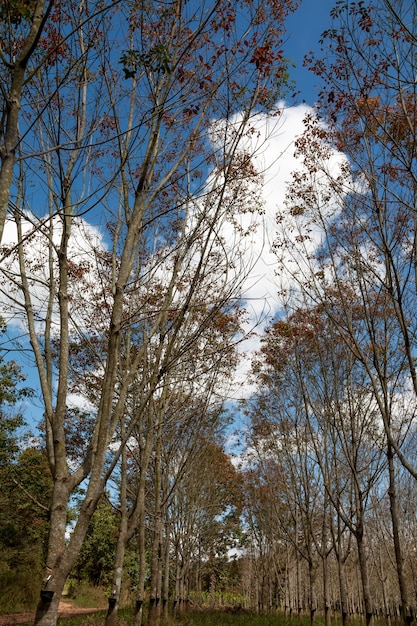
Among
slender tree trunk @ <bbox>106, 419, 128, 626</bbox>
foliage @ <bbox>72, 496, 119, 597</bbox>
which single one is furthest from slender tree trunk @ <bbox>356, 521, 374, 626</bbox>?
foliage @ <bbox>72, 496, 119, 597</bbox>

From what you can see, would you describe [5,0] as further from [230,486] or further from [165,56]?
[230,486]

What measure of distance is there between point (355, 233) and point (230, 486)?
1981 cm

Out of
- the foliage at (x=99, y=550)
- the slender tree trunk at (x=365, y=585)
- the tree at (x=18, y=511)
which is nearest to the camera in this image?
the slender tree trunk at (x=365, y=585)

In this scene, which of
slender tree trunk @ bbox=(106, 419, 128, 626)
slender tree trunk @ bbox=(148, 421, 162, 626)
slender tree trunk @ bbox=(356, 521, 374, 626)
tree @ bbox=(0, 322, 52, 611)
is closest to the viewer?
slender tree trunk @ bbox=(356, 521, 374, 626)

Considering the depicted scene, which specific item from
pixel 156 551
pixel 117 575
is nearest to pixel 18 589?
pixel 156 551

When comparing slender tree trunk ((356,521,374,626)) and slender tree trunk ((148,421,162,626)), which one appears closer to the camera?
slender tree trunk ((356,521,374,626))

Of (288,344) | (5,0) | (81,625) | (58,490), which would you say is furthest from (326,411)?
(5,0)

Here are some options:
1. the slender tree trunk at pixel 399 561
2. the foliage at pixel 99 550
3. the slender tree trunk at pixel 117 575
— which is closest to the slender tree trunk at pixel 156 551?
the slender tree trunk at pixel 117 575

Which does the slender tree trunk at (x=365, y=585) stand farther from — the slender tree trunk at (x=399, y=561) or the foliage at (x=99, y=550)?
the foliage at (x=99, y=550)

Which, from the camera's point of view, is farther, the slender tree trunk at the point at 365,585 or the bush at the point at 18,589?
the bush at the point at 18,589

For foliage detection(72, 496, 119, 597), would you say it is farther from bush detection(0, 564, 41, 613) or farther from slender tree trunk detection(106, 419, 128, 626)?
slender tree trunk detection(106, 419, 128, 626)

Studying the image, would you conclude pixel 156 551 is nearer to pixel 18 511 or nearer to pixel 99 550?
pixel 18 511

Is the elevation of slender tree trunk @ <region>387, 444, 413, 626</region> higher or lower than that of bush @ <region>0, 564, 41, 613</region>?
higher

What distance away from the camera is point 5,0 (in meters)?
2.96
